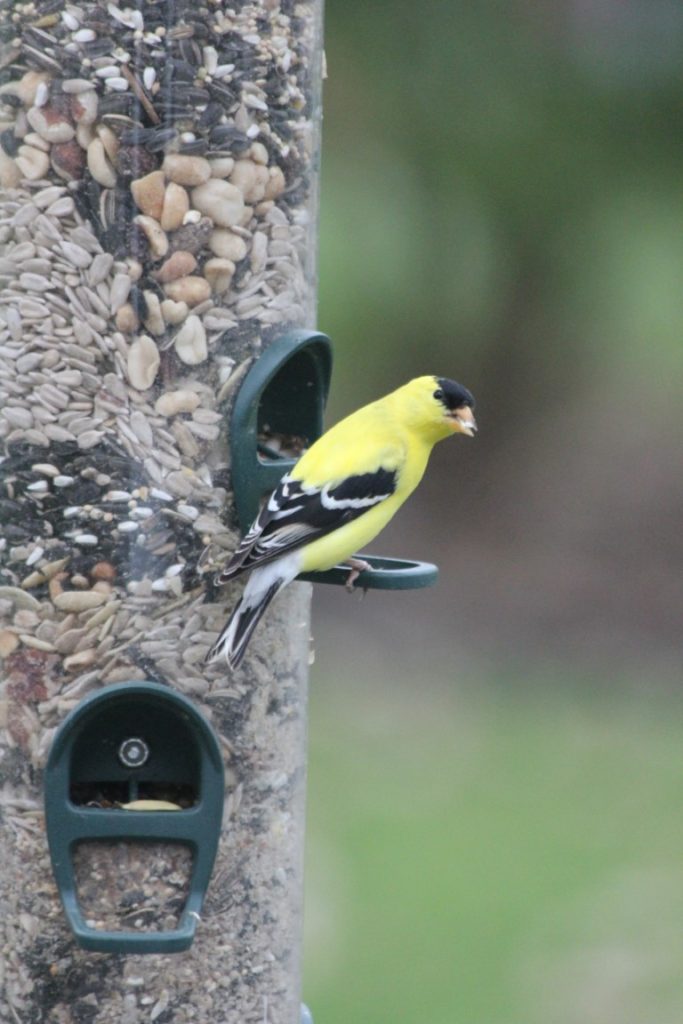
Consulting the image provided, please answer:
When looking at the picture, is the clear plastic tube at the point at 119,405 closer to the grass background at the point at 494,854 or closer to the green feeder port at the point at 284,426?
the green feeder port at the point at 284,426

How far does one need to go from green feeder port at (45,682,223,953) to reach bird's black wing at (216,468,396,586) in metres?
0.29

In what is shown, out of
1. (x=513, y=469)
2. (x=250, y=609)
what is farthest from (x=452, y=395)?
(x=513, y=469)

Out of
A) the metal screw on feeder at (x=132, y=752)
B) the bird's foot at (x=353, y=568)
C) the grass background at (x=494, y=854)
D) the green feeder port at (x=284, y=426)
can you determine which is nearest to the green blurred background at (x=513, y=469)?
the grass background at (x=494, y=854)

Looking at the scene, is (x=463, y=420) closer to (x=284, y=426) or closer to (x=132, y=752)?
(x=284, y=426)

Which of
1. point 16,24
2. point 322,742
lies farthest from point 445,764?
point 16,24

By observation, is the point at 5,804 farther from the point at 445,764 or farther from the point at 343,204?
the point at 343,204

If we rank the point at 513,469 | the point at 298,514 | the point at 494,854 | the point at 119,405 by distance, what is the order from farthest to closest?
the point at 513,469, the point at 494,854, the point at 298,514, the point at 119,405

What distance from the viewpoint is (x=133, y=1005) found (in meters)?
3.19

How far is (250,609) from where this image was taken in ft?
10.5

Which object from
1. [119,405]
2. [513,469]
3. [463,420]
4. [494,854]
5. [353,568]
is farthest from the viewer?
[513,469]

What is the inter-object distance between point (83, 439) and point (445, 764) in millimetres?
6475

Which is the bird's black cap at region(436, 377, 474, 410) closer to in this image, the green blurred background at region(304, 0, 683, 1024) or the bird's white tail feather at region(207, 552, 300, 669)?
the bird's white tail feather at region(207, 552, 300, 669)

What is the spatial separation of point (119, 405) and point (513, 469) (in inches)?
408

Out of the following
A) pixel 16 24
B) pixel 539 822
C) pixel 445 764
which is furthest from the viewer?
pixel 445 764
